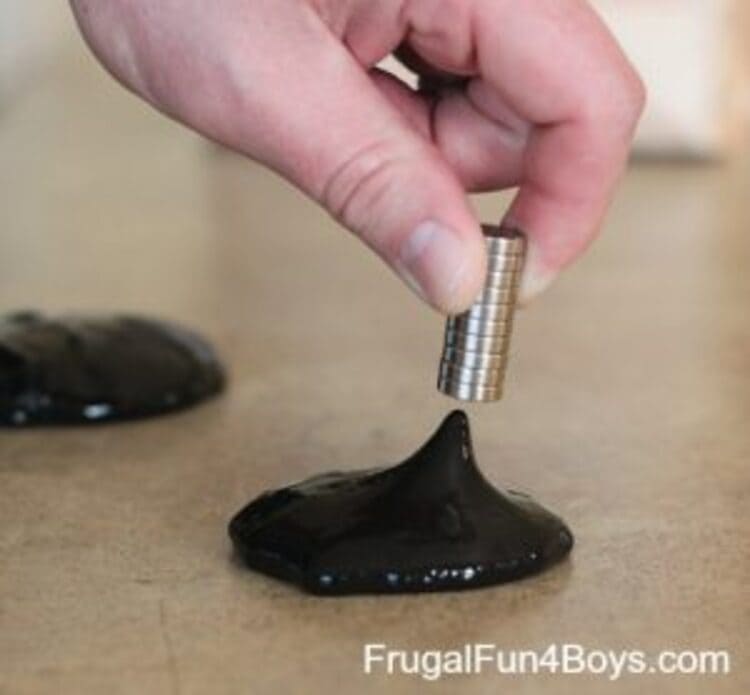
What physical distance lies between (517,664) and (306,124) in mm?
204

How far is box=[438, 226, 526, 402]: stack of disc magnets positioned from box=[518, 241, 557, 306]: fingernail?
6cm

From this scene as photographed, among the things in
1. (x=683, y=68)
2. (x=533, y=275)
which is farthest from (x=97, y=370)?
(x=683, y=68)

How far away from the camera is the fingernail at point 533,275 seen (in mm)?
690

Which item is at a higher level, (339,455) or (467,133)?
(467,133)

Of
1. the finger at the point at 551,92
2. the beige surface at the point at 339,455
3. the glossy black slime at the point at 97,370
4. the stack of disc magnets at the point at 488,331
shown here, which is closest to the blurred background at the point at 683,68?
the beige surface at the point at 339,455

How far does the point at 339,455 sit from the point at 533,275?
139 mm

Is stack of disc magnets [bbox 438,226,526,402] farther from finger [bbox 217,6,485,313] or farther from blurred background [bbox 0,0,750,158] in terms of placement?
blurred background [bbox 0,0,750,158]

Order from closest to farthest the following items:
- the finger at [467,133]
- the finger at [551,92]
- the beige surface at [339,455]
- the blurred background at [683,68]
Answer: the beige surface at [339,455] → the finger at [551,92] → the finger at [467,133] → the blurred background at [683,68]

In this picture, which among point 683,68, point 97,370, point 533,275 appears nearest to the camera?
point 533,275

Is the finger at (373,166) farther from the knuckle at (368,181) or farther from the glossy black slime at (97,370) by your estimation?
the glossy black slime at (97,370)

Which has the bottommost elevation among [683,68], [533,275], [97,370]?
[683,68]

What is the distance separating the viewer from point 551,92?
0.66 m

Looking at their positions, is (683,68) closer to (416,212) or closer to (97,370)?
(97,370)

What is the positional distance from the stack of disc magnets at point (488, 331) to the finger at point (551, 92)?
0.07 meters
